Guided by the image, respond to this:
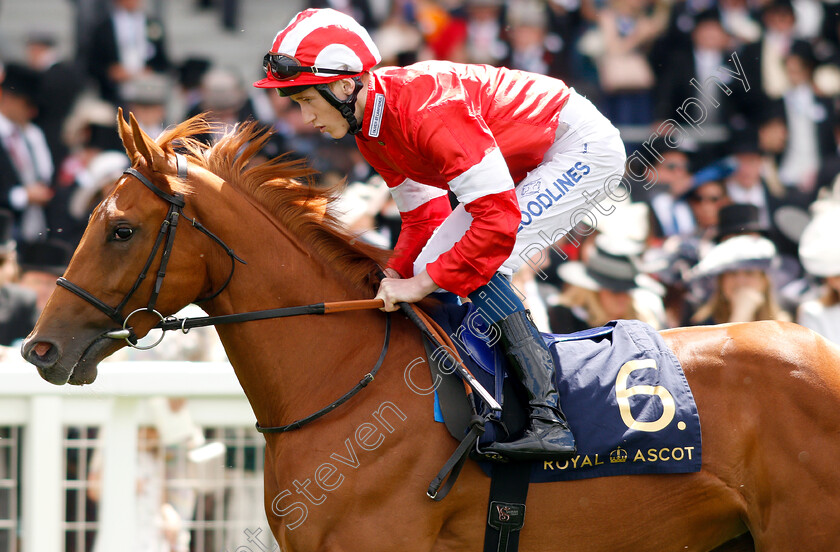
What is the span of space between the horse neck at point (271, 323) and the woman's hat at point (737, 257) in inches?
137

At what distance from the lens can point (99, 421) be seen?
396 centimetres

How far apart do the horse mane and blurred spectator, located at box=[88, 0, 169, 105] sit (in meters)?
5.02

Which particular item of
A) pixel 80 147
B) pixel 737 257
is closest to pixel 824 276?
pixel 737 257

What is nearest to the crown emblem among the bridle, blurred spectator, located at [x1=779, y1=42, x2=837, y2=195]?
the bridle

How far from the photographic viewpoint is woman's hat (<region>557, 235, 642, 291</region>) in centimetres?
567

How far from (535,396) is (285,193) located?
3.39 ft

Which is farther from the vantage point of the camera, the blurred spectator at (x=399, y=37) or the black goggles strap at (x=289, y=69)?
the blurred spectator at (x=399, y=37)

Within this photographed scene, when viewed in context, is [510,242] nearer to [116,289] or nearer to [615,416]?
[615,416]

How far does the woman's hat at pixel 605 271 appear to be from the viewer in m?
5.67

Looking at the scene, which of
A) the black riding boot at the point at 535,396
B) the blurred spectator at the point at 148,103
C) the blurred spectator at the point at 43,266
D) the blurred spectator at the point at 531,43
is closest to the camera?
the black riding boot at the point at 535,396

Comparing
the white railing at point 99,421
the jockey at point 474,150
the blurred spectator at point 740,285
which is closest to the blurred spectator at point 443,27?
the blurred spectator at point 740,285

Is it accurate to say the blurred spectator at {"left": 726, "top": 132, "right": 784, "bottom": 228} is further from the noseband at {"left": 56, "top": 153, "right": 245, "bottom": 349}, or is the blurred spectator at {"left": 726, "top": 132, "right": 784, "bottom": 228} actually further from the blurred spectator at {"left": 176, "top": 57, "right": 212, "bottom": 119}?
the noseband at {"left": 56, "top": 153, "right": 245, "bottom": 349}

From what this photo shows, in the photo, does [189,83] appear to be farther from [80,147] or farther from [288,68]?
[288,68]

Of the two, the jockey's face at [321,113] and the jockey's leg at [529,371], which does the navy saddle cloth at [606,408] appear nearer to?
the jockey's leg at [529,371]
